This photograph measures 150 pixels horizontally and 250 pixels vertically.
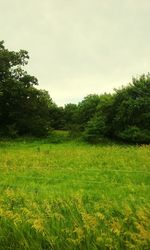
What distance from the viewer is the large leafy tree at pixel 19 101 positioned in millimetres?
38594

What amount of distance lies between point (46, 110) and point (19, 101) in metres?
2.65

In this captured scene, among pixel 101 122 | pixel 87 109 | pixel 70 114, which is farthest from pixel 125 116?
pixel 70 114

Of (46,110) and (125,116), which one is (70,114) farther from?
(125,116)

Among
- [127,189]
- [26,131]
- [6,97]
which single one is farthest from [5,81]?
[127,189]

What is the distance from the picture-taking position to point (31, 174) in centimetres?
1645

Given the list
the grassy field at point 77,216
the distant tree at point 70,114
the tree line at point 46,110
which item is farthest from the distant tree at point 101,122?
the grassy field at point 77,216

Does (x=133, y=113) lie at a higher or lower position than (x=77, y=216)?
higher

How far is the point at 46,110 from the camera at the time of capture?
132ft

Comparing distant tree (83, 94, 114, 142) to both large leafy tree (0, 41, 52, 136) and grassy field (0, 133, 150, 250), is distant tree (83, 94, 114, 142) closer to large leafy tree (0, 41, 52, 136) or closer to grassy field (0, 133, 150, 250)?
large leafy tree (0, 41, 52, 136)

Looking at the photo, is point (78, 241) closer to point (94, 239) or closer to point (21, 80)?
point (94, 239)

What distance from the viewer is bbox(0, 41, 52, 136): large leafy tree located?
38594 mm

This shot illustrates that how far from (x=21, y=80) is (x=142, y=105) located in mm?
11067

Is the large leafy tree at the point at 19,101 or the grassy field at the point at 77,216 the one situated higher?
the large leafy tree at the point at 19,101

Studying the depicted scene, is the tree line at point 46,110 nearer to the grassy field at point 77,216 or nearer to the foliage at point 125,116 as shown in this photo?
the foliage at point 125,116
